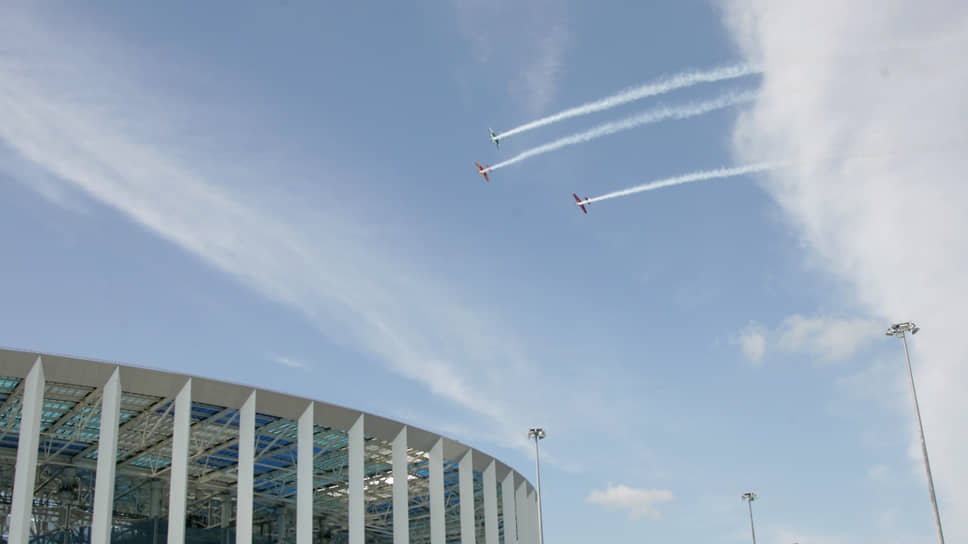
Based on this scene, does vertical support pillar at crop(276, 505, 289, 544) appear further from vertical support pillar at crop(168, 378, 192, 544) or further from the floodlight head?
the floodlight head

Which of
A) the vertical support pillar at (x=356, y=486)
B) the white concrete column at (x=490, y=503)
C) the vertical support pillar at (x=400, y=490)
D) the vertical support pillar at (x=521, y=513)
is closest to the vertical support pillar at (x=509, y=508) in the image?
the vertical support pillar at (x=521, y=513)

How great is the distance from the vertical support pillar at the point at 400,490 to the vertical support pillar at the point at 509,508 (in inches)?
550

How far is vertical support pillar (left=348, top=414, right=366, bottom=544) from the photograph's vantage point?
151ft

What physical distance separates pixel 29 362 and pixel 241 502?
11299mm

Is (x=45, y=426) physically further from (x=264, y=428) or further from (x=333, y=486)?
(x=333, y=486)

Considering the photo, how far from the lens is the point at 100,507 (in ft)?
121

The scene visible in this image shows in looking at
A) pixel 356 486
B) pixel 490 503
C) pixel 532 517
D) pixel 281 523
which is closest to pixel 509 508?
pixel 490 503

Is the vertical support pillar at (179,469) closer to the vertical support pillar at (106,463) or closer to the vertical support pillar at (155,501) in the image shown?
the vertical support pillar at (106,463)

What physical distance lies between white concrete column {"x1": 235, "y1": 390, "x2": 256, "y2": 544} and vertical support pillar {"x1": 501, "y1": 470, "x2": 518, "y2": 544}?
2452cm

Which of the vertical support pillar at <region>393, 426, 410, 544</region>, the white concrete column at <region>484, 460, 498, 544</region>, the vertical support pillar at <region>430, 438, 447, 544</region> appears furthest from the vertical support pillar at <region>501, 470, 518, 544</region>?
the vertical support pillar at <region>393, 426, 410, 544</region>

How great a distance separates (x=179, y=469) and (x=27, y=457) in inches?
252

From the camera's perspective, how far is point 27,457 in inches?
1414

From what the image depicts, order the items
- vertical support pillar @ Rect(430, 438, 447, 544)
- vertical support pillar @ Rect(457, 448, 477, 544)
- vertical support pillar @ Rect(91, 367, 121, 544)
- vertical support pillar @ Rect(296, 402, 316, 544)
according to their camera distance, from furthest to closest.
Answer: vertical support pillar @ Rect(457, 448, 477, 544) < vertical support pillar @ Rect(430, 438, 447, 544) < vertical support pillar @ Rect(296, 402, 316, 544) < vertical support pillar @ Rect(91, 367, 121, 544)

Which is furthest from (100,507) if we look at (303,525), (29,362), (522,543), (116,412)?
(522,543)
